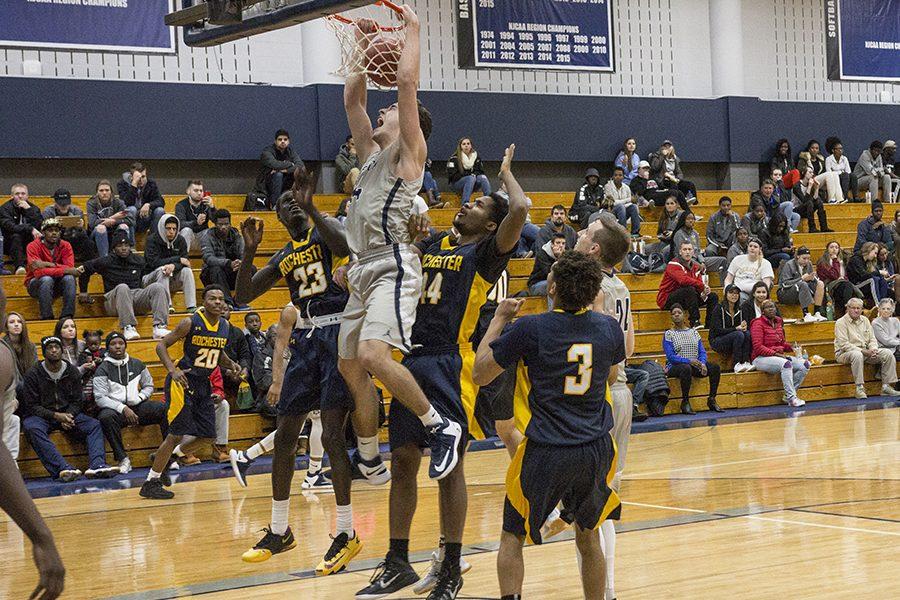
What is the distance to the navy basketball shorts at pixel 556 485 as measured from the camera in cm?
439

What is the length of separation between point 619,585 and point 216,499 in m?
4.52

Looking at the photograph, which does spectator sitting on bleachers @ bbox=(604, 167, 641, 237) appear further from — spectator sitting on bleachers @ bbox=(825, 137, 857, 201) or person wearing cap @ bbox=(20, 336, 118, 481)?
person wearing cap @ bbox=(20, 336, 118, 481)

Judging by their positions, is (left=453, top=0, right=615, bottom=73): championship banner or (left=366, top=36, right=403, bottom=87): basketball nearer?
(left=366, top=36, right=403, bottom=87): basketball

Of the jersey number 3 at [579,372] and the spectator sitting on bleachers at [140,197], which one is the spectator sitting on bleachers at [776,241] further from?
the jersey number 3 at [579,372]

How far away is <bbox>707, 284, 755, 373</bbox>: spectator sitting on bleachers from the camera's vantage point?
585 inches

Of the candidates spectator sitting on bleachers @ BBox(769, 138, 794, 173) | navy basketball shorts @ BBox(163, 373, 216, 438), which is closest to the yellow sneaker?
navy basketball shorts @ BBox(163, 373, 216, 438)

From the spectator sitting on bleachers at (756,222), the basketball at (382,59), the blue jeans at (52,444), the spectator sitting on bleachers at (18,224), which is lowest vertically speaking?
the blue jeans at (52,444)

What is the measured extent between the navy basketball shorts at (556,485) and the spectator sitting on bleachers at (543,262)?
9.61m

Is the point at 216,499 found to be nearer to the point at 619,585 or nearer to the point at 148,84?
the point at 619,585

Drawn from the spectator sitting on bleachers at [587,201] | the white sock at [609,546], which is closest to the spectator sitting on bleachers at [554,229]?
the spectator sitting on bleachers at [587,201]

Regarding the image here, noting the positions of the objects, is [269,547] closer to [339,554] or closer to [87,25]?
[339,554]

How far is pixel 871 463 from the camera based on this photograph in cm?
955

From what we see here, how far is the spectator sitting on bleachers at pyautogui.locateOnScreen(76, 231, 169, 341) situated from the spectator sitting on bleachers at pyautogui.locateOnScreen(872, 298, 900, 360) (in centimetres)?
960

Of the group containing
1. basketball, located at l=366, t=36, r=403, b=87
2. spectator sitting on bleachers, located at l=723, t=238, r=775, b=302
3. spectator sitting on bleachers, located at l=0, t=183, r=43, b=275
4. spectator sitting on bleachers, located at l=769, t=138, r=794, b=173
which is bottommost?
spectator sitting on bleachers, located at l=723, t=238, r=775, b=302
